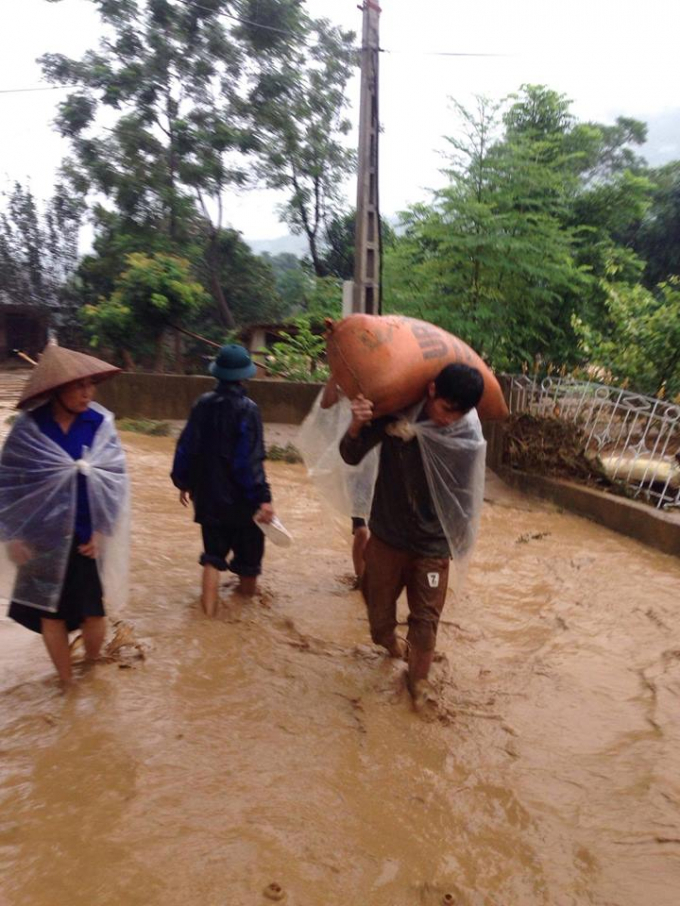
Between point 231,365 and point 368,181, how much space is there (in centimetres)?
653

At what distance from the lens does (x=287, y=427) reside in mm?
10430

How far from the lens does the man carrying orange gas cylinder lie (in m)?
2.92

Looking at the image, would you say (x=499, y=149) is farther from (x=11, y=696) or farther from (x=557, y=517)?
(x=11, y=696)

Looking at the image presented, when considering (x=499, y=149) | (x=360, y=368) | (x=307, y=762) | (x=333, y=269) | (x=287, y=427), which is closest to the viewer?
(x=307, y=762)

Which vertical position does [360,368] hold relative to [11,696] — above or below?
above

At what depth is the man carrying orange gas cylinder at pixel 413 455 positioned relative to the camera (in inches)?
115

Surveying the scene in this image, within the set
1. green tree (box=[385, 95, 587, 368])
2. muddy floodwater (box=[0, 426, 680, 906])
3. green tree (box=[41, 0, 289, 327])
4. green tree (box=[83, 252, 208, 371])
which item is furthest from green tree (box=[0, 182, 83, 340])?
muddy floodwater (box=[0, 426, 680, 906])

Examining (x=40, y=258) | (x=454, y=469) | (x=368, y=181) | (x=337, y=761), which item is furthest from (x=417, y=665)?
(x=40, y=258)

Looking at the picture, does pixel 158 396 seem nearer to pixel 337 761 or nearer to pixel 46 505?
pixel 46 505

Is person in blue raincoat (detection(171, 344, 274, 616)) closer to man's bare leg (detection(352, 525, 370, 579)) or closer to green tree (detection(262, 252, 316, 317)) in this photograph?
man's bare leg (detection(352, 525, 370, 579))

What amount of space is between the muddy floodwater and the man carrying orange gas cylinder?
18.4 inches

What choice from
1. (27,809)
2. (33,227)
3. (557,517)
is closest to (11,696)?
(27,809)

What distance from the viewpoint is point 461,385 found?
9.04ft

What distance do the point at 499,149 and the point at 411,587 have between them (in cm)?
717
